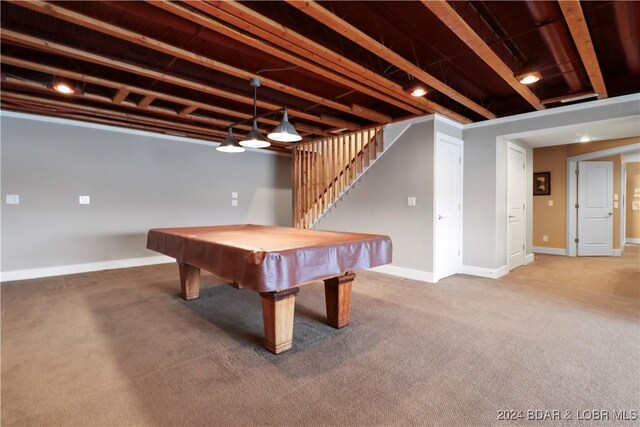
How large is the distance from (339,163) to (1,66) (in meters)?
4.35

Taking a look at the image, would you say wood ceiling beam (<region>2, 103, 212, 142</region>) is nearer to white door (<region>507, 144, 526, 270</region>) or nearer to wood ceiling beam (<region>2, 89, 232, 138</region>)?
wood ceiling beam (<region>2, 89, 232, 138</region>)

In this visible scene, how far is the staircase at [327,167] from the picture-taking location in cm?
506

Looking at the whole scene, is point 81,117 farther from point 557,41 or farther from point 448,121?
point 557,41

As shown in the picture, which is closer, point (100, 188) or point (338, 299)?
point (338, 299)

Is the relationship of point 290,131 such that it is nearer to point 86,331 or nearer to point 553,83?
point 86,331

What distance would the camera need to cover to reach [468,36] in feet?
7.30

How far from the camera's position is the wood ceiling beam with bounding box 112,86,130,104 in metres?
3.32

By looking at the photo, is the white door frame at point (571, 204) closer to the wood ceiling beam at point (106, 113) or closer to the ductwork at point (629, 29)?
the ductwork at point (629, 29)

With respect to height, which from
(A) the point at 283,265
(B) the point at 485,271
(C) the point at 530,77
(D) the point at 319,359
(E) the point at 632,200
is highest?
(C) the point at 530,77

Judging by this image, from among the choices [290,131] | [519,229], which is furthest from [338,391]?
[519,229]

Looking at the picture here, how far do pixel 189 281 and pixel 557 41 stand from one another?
4.18 meters

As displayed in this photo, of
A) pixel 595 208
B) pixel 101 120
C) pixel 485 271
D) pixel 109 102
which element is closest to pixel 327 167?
pixel 485 271

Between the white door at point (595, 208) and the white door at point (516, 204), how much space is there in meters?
1.97

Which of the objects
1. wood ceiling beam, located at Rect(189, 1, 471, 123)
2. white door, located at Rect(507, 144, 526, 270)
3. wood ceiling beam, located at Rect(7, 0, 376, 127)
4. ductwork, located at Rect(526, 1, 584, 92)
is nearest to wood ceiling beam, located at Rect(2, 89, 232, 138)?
wood ceiling beam, located at Rect(7, 0, 376, 127)
